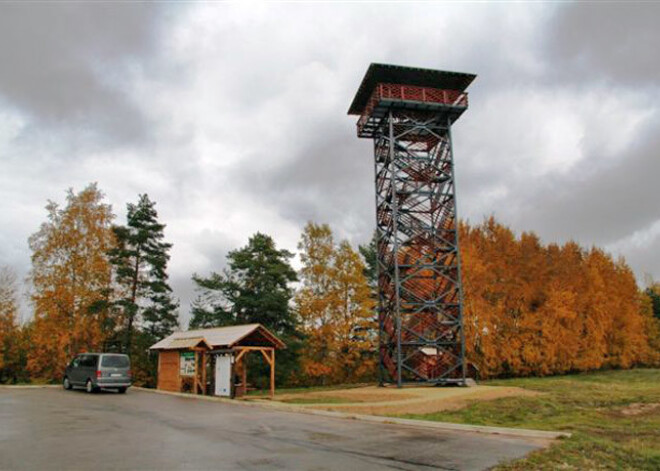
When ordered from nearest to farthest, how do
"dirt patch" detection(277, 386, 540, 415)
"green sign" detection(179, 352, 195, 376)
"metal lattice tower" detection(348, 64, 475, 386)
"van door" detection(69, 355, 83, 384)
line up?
"dirt patch" detection(277, 386, 540, 415)
"van door" detection(69, 355, 83, 384)
"green sign" detection(179, 352, 195, 376)
"metal lattice tower" detection(348, 64, 475, 386)

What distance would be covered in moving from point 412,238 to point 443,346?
6947mm

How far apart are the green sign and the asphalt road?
32.4 feet

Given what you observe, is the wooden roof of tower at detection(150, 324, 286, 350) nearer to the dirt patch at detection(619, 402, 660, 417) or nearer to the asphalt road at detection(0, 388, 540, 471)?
the asphalt road at detection(0, 388, 540, 471)

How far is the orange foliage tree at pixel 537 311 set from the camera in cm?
3494

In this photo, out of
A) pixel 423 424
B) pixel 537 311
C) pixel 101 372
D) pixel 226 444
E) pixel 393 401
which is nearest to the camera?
pixel 226 444

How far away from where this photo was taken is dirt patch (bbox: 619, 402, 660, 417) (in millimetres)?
15691

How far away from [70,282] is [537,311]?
3213cm

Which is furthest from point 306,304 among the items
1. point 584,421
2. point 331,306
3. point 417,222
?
point 584,421

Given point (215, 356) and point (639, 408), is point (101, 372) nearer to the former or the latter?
point (215, 356)

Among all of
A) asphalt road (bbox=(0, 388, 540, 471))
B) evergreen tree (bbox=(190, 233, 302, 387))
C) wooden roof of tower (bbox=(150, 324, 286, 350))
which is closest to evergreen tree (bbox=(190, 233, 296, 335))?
evergreen tree (bbox=(190, 233, 302, 387))

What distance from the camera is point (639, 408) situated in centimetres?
1656

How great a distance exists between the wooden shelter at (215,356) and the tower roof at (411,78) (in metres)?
17.4

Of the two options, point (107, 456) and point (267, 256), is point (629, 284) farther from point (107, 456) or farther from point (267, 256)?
point (107, 456)

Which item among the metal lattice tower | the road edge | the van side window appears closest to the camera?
the road edge
